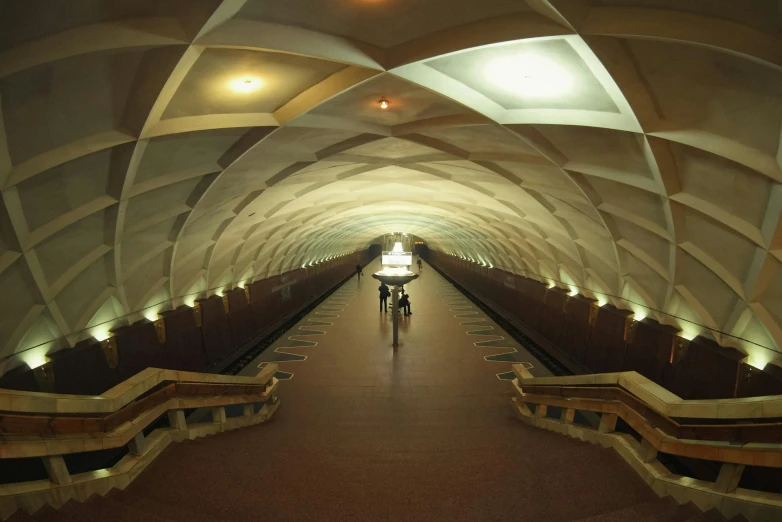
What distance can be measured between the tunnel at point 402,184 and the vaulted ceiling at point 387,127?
3 centimetres

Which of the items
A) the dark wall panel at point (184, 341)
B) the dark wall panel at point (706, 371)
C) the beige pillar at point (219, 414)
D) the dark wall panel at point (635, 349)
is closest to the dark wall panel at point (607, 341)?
the dark wall panel at point (635, 349)

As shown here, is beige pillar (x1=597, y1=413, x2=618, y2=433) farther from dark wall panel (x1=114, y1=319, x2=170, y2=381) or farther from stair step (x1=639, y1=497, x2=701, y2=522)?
dark wall panel (x1=114, y1=319, x2=170, y2=381)

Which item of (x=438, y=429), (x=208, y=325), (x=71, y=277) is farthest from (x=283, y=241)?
(x=438, y=429)

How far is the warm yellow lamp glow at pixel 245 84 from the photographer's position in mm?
4383

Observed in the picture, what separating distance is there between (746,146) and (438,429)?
5622 mm

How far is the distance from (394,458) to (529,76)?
4.64m

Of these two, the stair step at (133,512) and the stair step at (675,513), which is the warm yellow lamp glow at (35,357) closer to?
the stair step at (133,512)

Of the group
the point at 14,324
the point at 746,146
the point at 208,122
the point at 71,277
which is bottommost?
the point at 14,324

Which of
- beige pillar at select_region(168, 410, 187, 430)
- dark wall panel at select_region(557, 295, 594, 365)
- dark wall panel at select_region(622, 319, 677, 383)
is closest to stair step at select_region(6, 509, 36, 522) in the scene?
beige pillar at select_region(168, 410, 187, 430)

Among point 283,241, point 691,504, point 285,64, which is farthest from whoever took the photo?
point 283,241

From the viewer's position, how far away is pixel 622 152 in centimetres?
507

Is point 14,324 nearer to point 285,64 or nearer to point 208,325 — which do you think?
point 285,64

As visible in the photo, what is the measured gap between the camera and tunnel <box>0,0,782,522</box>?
3.11 meters

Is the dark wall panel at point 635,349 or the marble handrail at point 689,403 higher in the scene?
the marble handrail at point 689,403
